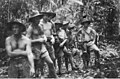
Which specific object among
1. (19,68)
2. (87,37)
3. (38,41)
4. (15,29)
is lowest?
(19,68)

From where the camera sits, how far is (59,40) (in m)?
8.79

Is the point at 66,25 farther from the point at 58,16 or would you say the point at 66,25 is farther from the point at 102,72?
the point at 58,16

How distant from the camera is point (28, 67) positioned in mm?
5938

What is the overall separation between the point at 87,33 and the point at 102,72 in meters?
1.70

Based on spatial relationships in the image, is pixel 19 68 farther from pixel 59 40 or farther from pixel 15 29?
pixel 59 40

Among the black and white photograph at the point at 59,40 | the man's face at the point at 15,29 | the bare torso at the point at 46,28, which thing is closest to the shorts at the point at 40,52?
the black and white photograph at the point at 59,40

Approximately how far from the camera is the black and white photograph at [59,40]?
592 centimetres

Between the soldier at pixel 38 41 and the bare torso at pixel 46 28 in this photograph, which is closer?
the soldier at pixel 38 41

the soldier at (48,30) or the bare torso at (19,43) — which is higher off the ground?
the soldier at (48,30)

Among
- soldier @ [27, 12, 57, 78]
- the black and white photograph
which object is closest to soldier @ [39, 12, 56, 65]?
the black and white photograph

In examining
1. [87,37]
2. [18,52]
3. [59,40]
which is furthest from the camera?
[87,37]

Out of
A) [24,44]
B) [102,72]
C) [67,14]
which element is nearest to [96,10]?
[67,14]

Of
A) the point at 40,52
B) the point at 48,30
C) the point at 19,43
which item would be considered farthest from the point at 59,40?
the point at 19,43

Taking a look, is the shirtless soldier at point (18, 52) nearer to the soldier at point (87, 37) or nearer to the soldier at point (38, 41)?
the soldier at point (38, 41)
